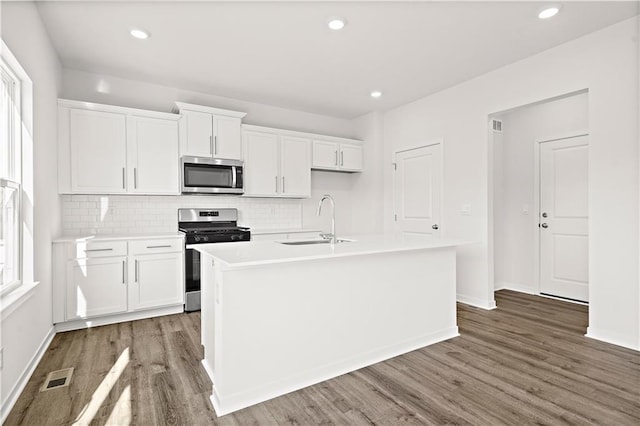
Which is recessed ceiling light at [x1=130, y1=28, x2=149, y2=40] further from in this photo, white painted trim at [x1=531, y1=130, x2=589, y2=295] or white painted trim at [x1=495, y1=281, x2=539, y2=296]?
white painted trim at [x1=495, y1=281, x2=539, y2=296]

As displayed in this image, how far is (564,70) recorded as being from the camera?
3.25 metres

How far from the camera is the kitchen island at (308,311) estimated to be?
2016 millimetres

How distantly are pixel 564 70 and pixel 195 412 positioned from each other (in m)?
4.13

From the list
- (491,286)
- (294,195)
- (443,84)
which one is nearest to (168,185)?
(294,195)

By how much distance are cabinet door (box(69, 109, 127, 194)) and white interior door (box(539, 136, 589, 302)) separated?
5221 mm

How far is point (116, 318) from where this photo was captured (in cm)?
356

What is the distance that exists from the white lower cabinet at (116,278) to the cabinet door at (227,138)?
3.98 ft

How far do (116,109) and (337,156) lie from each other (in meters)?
2.99

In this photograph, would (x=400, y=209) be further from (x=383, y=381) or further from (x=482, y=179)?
(x=383, y=381)

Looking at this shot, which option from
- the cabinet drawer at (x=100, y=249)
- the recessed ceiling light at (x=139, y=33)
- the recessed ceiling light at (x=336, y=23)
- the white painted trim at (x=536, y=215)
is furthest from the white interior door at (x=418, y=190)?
the cabinet drawer at (x=100, y=249)

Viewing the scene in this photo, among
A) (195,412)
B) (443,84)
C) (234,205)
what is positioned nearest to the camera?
(195,412)

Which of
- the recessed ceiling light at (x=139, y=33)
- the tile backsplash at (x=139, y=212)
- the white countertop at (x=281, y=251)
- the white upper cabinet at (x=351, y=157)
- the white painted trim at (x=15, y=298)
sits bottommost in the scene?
the white painted trim at (x=15, y=298)

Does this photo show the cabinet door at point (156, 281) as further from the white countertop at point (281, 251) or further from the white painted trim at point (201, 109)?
the white painted trim at point (201, 109)

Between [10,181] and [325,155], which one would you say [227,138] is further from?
[10,181]
